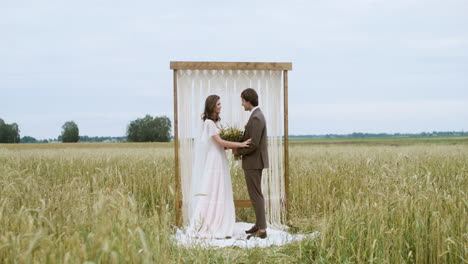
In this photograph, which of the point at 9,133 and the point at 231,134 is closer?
the point at 231,134

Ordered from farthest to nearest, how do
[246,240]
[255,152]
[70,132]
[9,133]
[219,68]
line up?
[70,132] → [9,133] → [219,68] → [255,152] → [246,240]

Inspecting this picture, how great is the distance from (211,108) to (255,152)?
2.80 feet

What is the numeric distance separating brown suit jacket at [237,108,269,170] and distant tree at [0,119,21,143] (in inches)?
2034

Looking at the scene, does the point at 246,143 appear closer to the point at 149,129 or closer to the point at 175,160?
the point at 175,160

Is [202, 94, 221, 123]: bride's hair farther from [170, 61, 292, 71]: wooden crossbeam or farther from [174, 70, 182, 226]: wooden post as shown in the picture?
[170, 61, 292, 71]: wooden crossbeam

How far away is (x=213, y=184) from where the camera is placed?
6.15 meters

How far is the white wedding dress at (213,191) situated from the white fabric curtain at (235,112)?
22 centimetres

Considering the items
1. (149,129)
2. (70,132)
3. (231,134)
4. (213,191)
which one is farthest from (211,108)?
(70,132)

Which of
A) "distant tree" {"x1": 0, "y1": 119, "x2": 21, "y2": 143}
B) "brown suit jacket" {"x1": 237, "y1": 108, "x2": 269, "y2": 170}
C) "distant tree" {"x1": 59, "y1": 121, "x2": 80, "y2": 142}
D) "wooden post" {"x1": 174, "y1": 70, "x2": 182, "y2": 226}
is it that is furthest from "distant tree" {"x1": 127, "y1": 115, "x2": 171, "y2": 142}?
"brown suit jacket" {"x1": 237, "y1": 108, "x2": 269, "y2": 170}

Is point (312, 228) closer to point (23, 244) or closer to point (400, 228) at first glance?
point (400, 228)

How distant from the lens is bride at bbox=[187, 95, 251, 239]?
20.0ft

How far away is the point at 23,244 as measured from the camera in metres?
3.10

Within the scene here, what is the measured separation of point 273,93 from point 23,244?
14.1 feet

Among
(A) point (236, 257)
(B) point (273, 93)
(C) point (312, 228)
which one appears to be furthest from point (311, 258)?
(B) point (273, 93)
